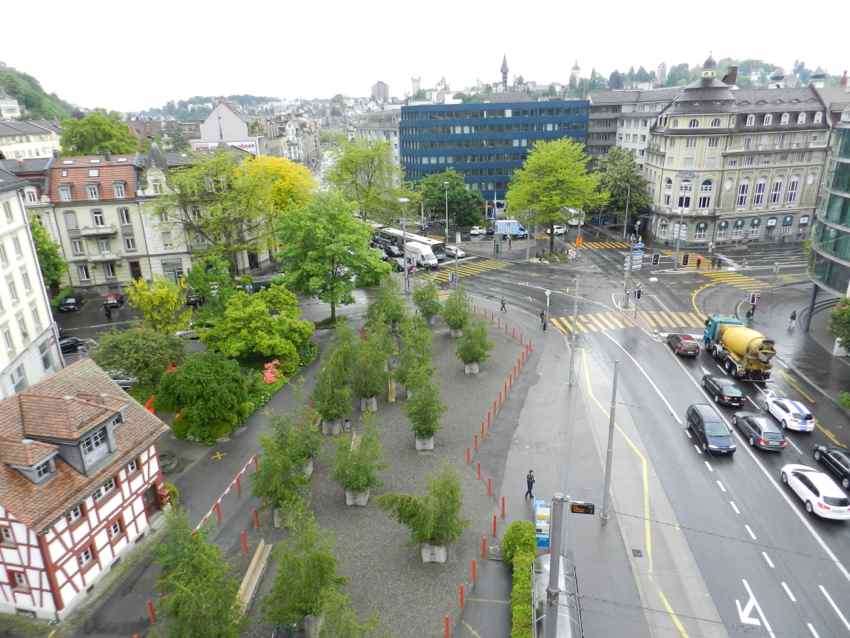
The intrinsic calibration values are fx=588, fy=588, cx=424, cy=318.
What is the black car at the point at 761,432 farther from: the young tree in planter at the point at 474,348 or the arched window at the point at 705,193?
the arched window at the point at 705,193

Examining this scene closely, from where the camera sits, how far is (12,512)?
22312 mm

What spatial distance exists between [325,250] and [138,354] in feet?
62.4

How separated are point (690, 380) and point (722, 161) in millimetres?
47634

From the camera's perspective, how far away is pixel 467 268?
78.6 metres

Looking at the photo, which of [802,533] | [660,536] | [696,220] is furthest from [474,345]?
[696,220]

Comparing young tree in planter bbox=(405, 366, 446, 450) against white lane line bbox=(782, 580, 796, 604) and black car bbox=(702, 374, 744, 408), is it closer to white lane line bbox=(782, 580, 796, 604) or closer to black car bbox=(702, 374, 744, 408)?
white lane line bbox=(782, 580, 796, 604)

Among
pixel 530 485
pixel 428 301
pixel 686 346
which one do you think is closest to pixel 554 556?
pixel 530 485

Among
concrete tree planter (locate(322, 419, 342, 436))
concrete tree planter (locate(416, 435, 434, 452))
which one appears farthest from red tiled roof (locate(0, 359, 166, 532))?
concrete tree planter (locate(416, 435, 434, 452))

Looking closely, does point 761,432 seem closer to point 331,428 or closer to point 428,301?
point 331,428

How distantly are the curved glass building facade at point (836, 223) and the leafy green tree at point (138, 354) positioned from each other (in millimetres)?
52145

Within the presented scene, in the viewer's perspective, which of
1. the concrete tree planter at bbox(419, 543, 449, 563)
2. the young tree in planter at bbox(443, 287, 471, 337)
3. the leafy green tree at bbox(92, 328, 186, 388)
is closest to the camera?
the concrete tree planter at bbox(419, 543, 449, 563)

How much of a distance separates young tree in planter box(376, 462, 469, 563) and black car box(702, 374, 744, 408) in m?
23.9

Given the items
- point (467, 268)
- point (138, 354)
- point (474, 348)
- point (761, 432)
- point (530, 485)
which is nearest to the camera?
point (530, 485)

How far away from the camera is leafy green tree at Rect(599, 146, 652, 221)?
8606 centimetres
